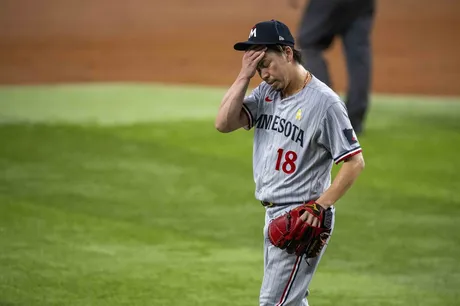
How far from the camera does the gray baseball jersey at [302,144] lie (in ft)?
15.5

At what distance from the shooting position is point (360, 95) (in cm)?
1104

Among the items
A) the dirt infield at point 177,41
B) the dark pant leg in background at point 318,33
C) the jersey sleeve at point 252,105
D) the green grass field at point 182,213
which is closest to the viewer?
the jersey sleeve at point 252,105

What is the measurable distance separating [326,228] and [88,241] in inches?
122

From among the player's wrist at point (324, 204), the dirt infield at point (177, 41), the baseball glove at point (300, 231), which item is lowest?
the dirt infield at point (177, 41)

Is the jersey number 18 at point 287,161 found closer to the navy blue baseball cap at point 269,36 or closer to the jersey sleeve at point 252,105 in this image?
the jersey sleeve at point 252,105

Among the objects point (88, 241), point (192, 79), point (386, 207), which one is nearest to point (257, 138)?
point (88, 241)

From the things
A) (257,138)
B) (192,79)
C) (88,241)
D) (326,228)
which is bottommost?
(192,79)

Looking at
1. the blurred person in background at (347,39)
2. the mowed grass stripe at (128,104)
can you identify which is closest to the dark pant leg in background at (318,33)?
the blurred person in background at (347,39)

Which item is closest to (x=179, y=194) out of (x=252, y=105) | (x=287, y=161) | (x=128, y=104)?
(x=252, y=105)

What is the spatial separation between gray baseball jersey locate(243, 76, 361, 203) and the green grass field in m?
1.58

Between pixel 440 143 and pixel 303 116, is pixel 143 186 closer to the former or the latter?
pixel 440 143

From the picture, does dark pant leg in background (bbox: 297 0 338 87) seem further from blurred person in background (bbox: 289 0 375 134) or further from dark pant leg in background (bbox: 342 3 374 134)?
dark pant leg in background (bbox: 342 3 374 134)

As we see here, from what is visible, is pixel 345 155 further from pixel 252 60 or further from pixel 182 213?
pixel 182 213

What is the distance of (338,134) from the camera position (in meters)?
4.70
